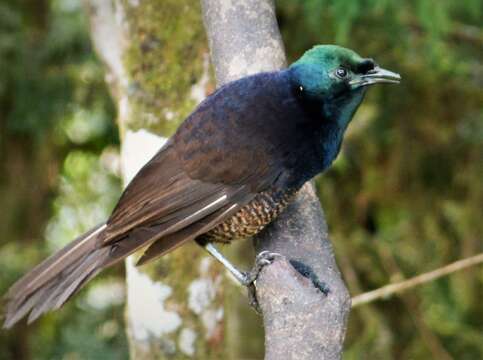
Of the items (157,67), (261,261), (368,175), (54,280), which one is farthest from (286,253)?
(368,175)

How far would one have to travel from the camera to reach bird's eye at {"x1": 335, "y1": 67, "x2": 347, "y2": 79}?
3104mm

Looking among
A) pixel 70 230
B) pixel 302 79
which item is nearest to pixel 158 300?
pixel 302 79

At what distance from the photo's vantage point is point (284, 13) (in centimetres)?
519

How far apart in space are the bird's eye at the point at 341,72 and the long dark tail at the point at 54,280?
0.88 metres

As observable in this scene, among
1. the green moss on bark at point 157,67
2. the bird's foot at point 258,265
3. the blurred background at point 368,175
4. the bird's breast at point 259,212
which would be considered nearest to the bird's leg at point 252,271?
the bird's foot at point 258,265

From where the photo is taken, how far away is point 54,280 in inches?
125

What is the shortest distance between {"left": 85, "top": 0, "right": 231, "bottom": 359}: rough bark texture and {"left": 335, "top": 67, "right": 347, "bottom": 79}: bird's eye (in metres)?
0.96

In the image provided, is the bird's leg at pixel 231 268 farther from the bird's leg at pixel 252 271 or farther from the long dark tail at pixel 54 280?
the long dark tail at pixel 54 280

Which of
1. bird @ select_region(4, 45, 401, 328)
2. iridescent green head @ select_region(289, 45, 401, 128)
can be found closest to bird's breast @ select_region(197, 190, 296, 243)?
bird @ select_region(4, 45, 401, 328)

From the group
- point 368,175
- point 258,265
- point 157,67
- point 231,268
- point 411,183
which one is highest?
point 157,67

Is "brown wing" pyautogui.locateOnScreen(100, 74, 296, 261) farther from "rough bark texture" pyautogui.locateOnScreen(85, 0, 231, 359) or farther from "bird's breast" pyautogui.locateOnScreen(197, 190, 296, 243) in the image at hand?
"rough bark texture" pyautogui.locateOnScreen(85, 0, 231, 359)

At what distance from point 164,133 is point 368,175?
6.11ft

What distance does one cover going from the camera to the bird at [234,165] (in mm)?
3082

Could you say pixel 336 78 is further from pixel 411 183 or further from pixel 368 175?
pixel 411 183
